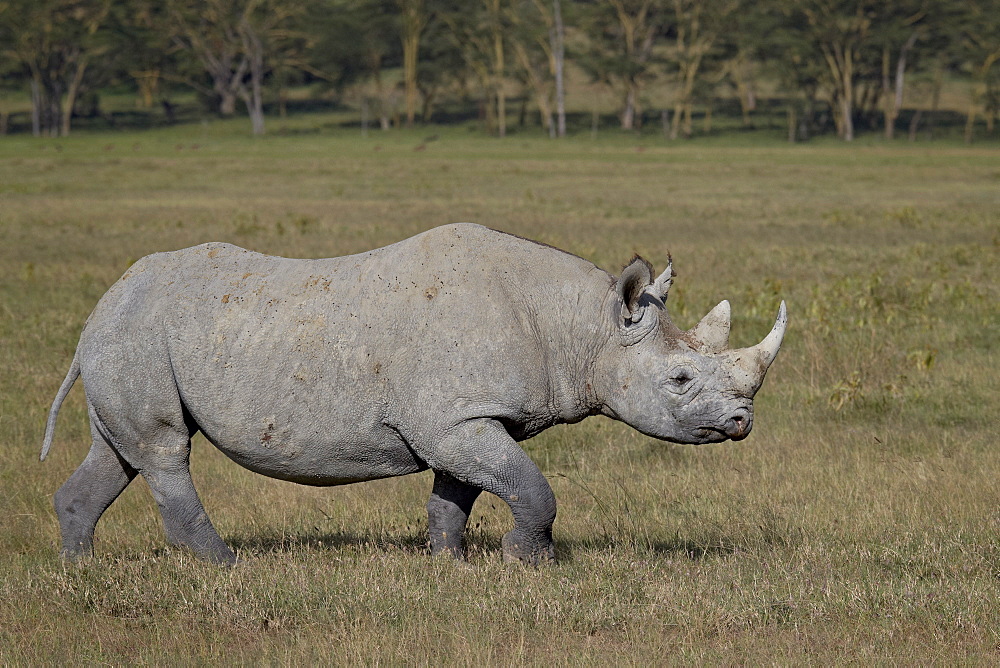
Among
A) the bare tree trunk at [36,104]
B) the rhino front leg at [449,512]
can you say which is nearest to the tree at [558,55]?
the bare tree trunk at [36,104]

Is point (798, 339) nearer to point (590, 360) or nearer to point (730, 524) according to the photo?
point (730, 524)

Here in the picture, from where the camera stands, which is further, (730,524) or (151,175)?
(151,175)

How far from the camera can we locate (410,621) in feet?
18.4

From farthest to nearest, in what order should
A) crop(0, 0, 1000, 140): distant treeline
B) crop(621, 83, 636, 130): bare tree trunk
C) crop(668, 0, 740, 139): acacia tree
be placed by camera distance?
crop(621, 83, 636, 130): bare tree trunk → crop(668, 0, 740, 139): acacia tree → crop(0, 0, 1000, 140): distant treeline

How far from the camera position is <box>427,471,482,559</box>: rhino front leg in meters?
6.62

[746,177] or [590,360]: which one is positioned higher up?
[590,360]

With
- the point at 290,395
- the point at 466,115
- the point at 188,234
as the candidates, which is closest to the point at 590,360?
the point at 290,395

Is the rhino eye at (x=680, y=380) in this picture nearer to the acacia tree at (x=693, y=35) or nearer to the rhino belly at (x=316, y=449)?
the rhino belly at (x=316, y=449)

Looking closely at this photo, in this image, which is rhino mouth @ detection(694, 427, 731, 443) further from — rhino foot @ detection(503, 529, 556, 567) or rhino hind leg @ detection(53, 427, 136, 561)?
rhino hind leg @ detection(53, 427, 136, 561)

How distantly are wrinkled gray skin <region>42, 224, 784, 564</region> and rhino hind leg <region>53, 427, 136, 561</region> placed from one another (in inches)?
7.7

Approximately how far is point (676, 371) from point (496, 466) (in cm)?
95

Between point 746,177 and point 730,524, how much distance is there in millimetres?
37769

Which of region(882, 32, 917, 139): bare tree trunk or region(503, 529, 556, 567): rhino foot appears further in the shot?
region(882, 32, 917, 139): bare tree trunk

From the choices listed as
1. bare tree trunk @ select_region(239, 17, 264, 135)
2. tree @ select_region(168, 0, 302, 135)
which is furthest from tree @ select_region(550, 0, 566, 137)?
bare tree trunk @ select_region(239, 17, 264, 135)
